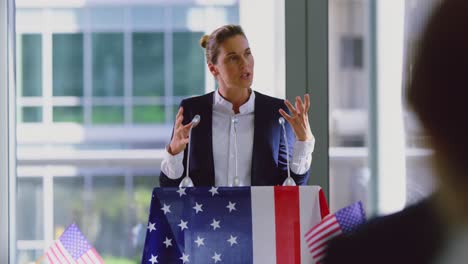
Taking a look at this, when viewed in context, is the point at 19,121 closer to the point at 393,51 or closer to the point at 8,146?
the point at 8,146

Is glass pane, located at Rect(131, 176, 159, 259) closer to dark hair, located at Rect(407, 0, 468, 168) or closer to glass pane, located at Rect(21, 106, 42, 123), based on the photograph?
glass pane, located at Rect(21, 106, 42, 123)

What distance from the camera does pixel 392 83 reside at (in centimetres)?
411

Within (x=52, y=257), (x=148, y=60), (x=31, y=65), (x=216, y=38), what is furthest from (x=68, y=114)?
(x=216, y=38)

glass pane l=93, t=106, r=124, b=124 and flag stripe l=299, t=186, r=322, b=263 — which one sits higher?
glass pane l=93, t=106, r=124, b=124

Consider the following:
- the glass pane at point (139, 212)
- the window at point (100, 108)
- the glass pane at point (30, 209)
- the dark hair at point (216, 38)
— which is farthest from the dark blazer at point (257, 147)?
the glass pane at point (30, 209)

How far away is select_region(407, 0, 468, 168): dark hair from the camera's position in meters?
0.54

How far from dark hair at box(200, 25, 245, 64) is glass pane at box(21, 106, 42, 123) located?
189 centimetres

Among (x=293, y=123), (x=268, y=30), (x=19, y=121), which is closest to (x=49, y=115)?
(x=19, y=121)

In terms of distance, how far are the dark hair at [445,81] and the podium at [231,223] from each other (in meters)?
2.33

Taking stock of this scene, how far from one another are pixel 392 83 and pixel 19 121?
6.30 ft

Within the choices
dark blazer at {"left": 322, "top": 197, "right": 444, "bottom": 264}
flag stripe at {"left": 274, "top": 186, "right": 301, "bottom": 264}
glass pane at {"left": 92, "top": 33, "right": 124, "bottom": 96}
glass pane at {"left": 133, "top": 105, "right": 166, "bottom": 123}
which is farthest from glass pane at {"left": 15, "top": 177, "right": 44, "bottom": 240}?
dark blazer at {"left": 322, "top": 197, "right": 444, "bottom": 264}

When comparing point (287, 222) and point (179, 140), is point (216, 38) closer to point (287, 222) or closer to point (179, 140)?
point (179, 140)

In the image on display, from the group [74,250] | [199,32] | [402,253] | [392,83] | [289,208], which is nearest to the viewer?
[402,253]

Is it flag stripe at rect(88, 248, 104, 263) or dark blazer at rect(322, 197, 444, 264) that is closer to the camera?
dark blazer at rect(322, 197, 444, 264)
